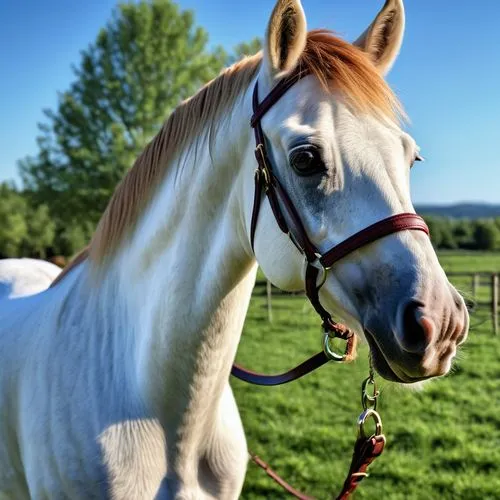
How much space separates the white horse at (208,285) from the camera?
1.41m

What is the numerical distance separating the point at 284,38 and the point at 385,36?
0.44m

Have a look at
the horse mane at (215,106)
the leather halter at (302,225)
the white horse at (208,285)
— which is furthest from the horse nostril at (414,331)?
the horse mane at (215,106)

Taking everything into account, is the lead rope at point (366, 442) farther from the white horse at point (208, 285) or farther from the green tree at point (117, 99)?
the green tree at point (117, 99)

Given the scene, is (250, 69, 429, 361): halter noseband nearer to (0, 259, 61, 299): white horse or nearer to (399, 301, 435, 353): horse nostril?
(399, 301, 435, 353): horse nostril

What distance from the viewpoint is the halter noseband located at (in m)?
1.39

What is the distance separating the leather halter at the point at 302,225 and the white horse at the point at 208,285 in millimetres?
24

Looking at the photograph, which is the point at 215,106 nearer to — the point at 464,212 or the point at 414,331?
the point at 414,331

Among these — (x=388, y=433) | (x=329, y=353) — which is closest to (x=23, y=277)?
(x=329, y=353)

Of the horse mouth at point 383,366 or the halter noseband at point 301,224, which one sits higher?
the halter noseband at point 301,224

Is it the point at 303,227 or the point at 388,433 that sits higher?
the point at 303,227

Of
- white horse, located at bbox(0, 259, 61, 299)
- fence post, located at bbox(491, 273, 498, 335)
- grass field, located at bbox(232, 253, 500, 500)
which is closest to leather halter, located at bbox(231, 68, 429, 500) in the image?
grass field, located at bbox(232, 253, 500, 500)

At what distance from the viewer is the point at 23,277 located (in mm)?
3453

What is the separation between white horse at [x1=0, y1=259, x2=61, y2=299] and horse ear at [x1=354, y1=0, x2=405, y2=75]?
7.65 ft

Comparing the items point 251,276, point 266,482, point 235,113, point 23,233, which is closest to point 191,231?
point 251,276
